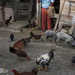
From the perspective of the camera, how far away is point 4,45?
22.0 ft

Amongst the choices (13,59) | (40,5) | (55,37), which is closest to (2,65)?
(13,59)

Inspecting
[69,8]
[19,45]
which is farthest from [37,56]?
[69,8]

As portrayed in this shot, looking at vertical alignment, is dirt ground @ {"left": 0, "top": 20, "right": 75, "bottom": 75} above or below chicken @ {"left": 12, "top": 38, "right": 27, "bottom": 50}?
below

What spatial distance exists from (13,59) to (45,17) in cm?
450

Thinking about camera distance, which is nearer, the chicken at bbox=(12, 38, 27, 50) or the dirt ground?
the dirt ground

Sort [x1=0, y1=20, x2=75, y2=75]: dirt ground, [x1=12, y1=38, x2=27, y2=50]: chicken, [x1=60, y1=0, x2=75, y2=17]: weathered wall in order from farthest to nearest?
[x1=60, y1=0, x2=75, y2=17]: weathered wall → [x1=12, y1=38, x2=27, y2=50]: chicken → [x1=0, y1=20, x2=75, y2=75]: dirt ground

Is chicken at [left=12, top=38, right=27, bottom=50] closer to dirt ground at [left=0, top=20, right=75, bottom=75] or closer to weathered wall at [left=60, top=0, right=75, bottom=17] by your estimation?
dirt ground at [left=0, top=20, right=75, bottom=75]

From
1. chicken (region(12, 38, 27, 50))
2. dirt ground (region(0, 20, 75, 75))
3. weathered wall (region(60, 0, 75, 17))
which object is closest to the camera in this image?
dirt ground (region(0, 20, 75, 75))

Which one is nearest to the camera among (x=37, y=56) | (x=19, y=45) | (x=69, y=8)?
(x=37, y=56)

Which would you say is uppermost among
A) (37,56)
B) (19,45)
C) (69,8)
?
(69,8)

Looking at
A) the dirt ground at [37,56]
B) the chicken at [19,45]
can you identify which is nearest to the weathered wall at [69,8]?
the dirt ground at [37,56]

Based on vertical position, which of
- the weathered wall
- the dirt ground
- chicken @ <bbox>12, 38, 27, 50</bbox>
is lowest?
the dirt ground

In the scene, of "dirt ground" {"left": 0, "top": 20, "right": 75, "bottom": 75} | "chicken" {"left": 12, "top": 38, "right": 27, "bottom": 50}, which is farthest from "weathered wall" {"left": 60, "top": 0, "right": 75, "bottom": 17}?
"chicken" {"left": 12, "top": 38, "right": 27, "bottom": 50}

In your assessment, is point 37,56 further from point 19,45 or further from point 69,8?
point 69,8
